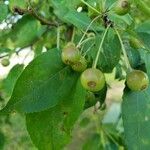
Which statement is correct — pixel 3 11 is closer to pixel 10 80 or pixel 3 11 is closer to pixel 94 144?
pixel 10 80

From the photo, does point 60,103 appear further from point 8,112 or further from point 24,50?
point 24,50

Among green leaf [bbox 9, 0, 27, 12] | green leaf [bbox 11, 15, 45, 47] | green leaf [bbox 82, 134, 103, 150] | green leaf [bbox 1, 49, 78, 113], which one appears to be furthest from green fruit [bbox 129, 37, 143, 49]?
green leaf [bbox 82, 134, 103, 150]

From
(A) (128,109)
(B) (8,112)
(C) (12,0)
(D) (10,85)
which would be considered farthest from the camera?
(D) (10,85)

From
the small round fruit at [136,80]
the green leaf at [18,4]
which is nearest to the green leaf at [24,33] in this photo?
the green leaf at [18,4]

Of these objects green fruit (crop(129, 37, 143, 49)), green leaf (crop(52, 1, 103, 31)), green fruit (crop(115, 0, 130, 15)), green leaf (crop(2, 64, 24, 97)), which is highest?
green fruit (crop(115, 0, 130, 15))

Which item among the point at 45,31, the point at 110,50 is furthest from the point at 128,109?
the point at 45,31

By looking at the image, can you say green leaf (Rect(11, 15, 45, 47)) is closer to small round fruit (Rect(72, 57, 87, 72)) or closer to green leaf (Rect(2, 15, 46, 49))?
green leaf (Rect(2, 15, 46, 49))
